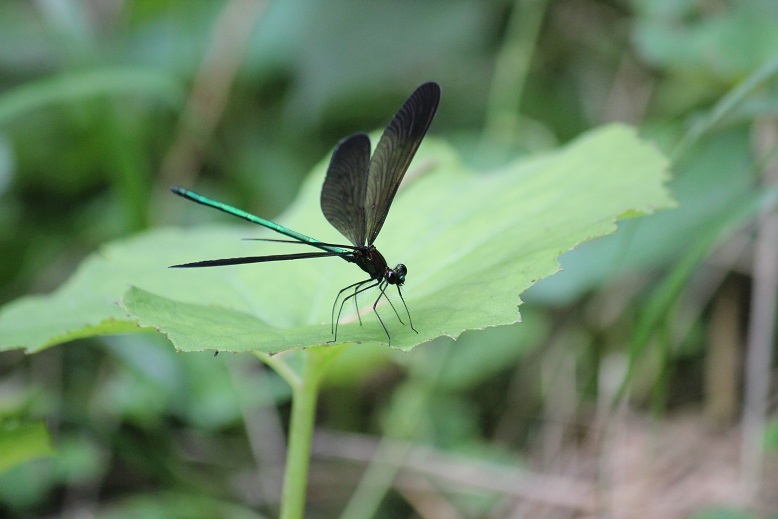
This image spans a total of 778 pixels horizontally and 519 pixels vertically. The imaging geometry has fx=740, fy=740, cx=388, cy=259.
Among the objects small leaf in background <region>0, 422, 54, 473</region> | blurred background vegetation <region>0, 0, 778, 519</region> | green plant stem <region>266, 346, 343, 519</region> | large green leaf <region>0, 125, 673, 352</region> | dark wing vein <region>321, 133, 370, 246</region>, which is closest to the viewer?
large green leaf <region>0, 125, 673, 352</region>

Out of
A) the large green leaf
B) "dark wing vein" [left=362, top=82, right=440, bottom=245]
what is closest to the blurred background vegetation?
the large green leaf

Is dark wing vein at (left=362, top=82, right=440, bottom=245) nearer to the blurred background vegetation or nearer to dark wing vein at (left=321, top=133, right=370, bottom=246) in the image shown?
dark wing vein at (left=321, top=133, right=370, bottom=246)

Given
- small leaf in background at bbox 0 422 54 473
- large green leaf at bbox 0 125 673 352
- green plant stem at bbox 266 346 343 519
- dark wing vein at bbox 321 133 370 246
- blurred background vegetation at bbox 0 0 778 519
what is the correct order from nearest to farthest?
large green leaf at bbox 0 125 673 352 < green plant stem at bbox 266 346 343 519 < dark wing vein at bbox 321 133 370 246 < small leaf in background at bbox 0 422 54 473 < blurred background vegetation at bbox 0 0 778 519

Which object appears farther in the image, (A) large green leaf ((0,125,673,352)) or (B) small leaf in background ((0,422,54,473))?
(B) small leaf in background ((0,422,54,473))

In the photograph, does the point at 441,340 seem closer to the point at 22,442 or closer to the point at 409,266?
the point at 409,266

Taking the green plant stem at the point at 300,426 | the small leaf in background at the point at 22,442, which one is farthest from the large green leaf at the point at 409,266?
the small leaf in background at the point at 22,442

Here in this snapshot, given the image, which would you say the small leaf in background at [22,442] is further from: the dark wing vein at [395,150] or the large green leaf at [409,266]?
the dark wing vein at [395,150]
